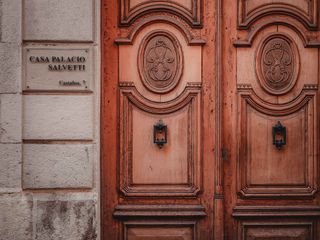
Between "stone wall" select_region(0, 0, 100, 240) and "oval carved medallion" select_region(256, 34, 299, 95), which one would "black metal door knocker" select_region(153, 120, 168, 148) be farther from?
"oval carved medallion" select_region(256, 34, 299, 95)

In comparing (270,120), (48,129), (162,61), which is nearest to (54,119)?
(48,129)

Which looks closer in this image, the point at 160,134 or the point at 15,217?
the point at 15,217

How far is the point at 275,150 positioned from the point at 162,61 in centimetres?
140

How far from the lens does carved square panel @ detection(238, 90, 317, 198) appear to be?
5.30 metres

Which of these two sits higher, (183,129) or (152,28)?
(152,28)

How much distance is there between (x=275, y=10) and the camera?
527 centimetres

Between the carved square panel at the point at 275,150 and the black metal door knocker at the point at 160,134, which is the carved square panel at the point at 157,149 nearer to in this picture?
the black metal door knocker at the point at 160,134

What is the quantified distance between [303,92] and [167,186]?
1.62m

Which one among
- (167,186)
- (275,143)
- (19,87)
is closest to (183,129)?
(167,186)

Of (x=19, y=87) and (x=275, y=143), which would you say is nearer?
(x=19, y=87)

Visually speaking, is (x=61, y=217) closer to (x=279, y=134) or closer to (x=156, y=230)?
(x=156, y=230)

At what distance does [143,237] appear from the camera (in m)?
5.25

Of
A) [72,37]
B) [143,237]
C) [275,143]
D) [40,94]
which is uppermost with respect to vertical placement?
[72,37]

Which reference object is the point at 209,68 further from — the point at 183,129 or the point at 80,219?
the point at 80,219
